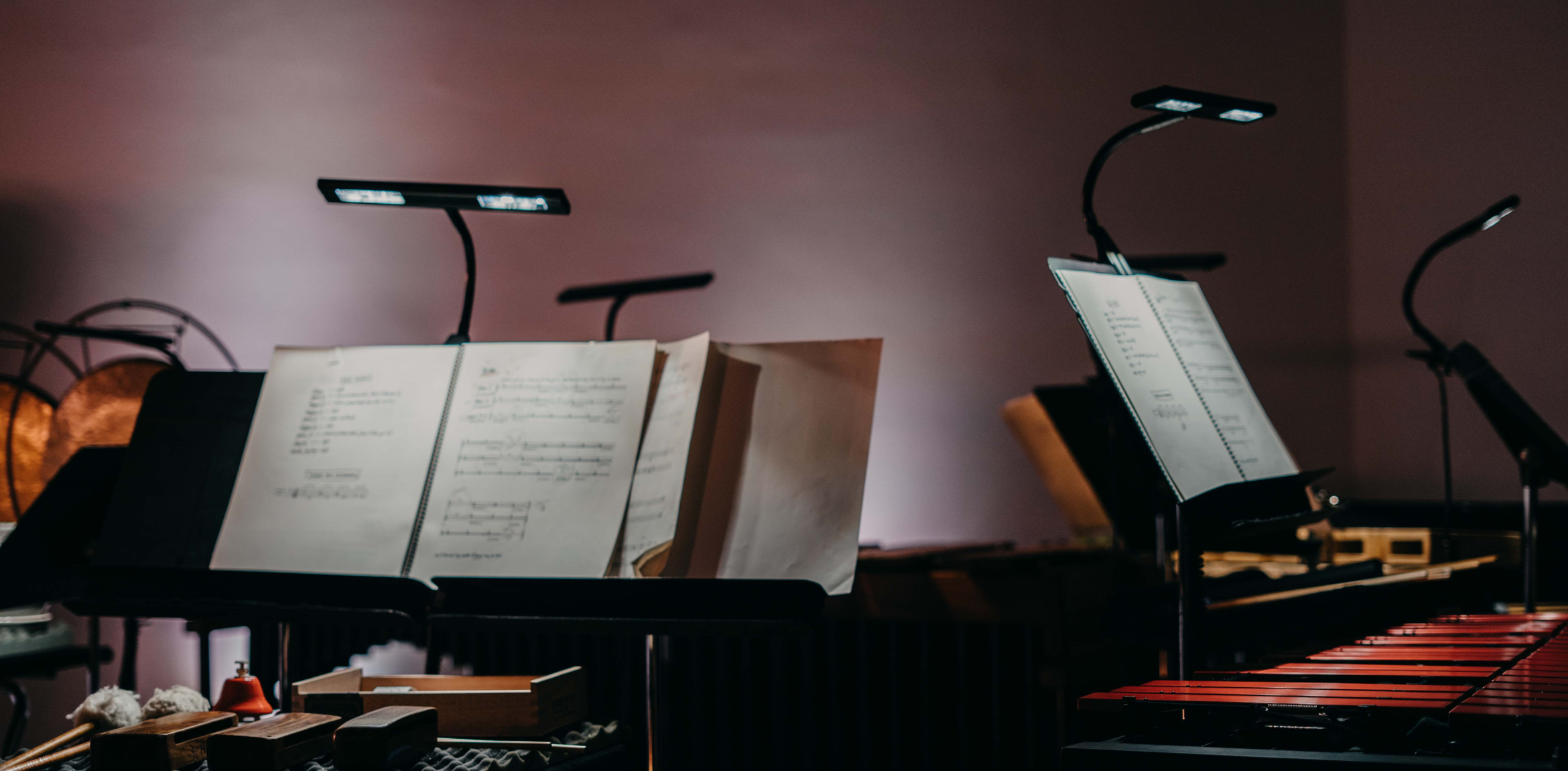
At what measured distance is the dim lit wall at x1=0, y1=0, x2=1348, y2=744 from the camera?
415cm

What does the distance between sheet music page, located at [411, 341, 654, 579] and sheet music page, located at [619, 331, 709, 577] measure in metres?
0.03

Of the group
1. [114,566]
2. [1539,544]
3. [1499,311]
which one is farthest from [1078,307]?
[1499,311]

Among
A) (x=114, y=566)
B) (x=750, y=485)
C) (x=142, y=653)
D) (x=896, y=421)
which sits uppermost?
(x=896, y=421)

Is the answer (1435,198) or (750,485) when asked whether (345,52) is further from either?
(1435,198)

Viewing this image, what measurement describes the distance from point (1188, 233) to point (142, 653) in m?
4.34

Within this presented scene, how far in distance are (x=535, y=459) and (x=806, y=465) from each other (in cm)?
49

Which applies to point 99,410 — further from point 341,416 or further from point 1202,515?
point 1202,515

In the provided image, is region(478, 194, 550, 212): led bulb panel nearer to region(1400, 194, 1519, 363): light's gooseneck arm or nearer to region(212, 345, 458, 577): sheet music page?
region(212, 345, 458, 577): sheet music page

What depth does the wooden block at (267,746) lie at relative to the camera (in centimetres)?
143

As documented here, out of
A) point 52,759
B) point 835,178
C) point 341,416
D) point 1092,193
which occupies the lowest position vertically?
point 52,759

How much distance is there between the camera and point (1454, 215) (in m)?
3.90

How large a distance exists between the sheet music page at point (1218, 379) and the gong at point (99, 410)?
121 inches

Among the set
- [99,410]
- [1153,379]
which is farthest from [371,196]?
[99,410]

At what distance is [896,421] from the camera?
4.24m
